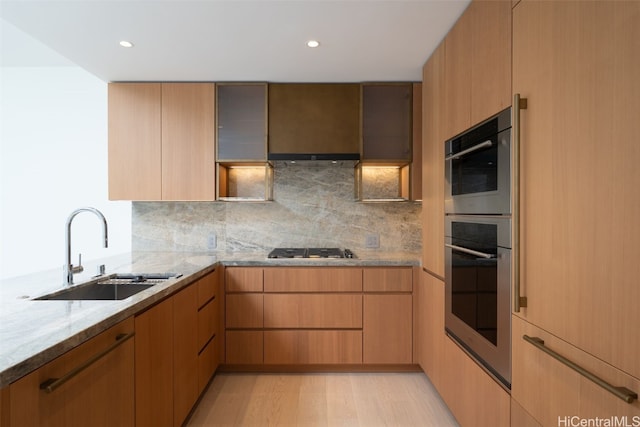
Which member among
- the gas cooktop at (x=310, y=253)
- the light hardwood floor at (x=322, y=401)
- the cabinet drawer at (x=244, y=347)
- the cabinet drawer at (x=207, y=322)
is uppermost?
the gas cooktop at (x=310, y=253)

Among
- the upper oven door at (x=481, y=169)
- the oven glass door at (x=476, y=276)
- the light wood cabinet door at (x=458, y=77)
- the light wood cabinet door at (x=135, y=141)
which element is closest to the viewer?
the upper oven door at (x=481, y=169)

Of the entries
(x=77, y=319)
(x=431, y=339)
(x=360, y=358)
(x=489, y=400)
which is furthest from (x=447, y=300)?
(x=77, y=319)

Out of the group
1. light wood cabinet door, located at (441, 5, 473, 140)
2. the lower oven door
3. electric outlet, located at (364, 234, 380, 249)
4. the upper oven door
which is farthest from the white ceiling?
electric outlet, located at (364, 234, 380, 249)

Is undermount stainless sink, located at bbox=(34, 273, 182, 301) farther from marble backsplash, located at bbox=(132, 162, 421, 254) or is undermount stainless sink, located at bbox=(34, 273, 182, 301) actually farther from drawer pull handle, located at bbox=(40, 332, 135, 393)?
marble backsplash, located at bbox=(132, 162, 421, 254)

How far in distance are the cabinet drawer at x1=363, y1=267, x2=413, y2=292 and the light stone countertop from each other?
3.90 feet

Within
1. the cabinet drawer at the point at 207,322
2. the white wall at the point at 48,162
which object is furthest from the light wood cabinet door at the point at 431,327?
the white wall at the point at 48,162

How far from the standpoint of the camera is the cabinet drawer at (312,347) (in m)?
2.59

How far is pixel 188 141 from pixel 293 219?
1135 mm

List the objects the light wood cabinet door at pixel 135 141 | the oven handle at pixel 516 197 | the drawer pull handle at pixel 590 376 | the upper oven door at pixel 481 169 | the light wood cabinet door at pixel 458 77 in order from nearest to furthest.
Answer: the drawer pull handle at pixel 590 376, the oven handle at pixel 516 197, the upper oven door at pixel 481 169, the light wood cabinet door at pixel 458 77, the light wood cabinet door at pixel 135 141

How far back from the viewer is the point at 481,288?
62.3 inches

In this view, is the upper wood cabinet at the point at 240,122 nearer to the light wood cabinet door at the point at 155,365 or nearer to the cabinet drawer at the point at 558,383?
the light wood cabinet door at the point at 155,365

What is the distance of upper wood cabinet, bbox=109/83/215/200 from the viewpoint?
278cm

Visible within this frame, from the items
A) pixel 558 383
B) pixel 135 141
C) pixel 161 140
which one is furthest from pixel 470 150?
pixel 135 141

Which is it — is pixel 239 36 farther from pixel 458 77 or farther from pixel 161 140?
pixel 458 77
